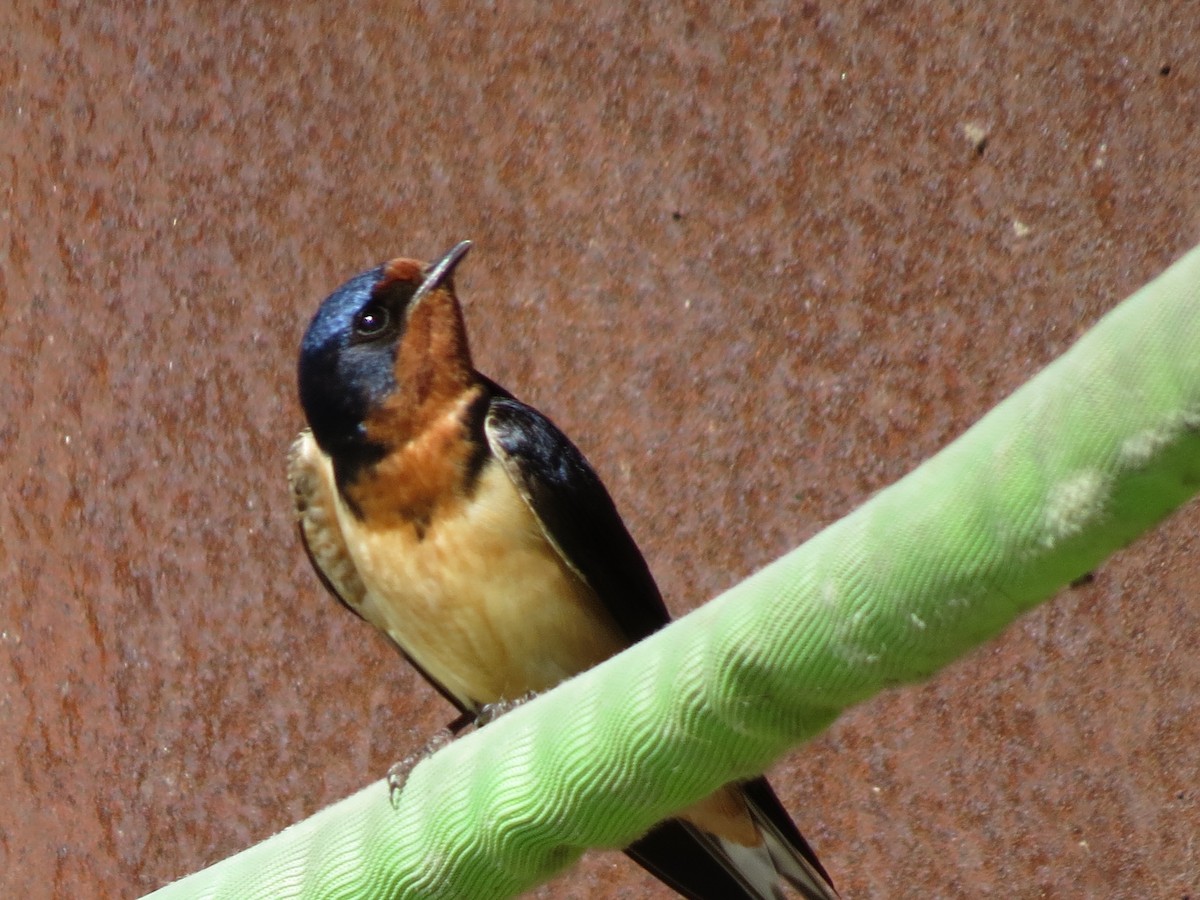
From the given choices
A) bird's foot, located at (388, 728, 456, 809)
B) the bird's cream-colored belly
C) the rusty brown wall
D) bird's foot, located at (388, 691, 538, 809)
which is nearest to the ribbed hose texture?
bird's foot, located at (388, 728, 456, 809)

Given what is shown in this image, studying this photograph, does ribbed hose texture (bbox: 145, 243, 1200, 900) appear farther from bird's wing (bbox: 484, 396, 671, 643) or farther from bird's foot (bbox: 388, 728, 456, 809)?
bird's wing (bbox: 484, 396, 671, 643)

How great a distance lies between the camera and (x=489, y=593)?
2770mm

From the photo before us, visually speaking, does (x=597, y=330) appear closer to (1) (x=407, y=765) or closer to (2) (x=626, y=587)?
(2) (x=626, y=587)

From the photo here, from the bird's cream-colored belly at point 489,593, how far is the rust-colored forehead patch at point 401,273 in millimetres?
372

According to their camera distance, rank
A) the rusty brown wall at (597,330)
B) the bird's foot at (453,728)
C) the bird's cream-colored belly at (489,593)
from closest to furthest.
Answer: the bird's foot at (453,728)
the bird's cream-colored belly at (489,593)
the rusty brown wall at (597,330)

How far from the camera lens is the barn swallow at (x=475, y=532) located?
279 cm

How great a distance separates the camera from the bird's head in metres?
2.91

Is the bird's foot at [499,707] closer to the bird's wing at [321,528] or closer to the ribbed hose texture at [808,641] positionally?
the bird's wing at [321,528]

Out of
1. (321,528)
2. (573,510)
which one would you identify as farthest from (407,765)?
(321,528)

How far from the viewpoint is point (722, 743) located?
1571 mm

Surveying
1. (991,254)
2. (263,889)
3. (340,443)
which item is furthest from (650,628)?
(263,889)

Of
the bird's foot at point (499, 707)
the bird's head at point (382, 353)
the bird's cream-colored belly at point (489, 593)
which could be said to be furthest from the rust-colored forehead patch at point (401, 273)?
the bird's foot at point (499, 707)

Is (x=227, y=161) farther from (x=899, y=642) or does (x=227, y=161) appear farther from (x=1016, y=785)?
(x=899, y=642)

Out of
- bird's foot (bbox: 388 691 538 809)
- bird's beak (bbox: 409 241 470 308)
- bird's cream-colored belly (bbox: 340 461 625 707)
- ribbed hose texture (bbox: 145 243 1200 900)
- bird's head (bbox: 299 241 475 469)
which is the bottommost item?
bird's foot (bbox: 388 691 538 809)
